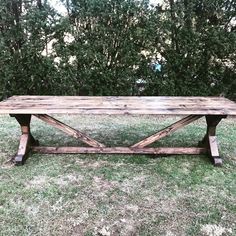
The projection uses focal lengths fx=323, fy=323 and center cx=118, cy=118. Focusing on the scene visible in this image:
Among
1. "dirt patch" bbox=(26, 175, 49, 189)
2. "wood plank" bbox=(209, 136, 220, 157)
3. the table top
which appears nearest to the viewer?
"dirt patch" bbox=(26, 175, 49, 189)

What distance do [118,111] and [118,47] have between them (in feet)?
9.33

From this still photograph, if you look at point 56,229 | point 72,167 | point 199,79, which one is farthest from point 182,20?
point 56,229

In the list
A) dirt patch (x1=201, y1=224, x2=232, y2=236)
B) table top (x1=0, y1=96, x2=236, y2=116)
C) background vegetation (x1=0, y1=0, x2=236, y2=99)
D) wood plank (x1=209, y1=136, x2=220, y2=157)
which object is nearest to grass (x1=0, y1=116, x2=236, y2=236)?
dirt patch (x1=201, y1=224, x2=232, y2=236)

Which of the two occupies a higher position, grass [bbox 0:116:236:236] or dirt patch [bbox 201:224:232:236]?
dirt patch [bbox 201:224:232:236]

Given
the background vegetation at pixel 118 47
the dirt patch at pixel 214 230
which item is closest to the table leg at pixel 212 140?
the dirt patch at pixel 214 230

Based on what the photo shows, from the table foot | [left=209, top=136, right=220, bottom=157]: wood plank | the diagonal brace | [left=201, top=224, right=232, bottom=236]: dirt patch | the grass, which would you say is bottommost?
the grass

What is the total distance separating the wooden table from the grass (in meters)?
0.10

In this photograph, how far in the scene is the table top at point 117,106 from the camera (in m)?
2.97

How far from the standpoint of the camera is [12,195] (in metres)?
2.70

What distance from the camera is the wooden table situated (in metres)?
2.99

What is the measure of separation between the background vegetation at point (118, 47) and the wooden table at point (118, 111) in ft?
6.77

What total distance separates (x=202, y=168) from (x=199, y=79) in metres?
2.67

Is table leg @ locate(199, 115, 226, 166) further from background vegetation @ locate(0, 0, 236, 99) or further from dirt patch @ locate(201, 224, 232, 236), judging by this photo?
background vegetation @ locate(0, 0, 236, 99)

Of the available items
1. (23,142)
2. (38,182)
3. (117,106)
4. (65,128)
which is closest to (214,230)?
(117,106)
